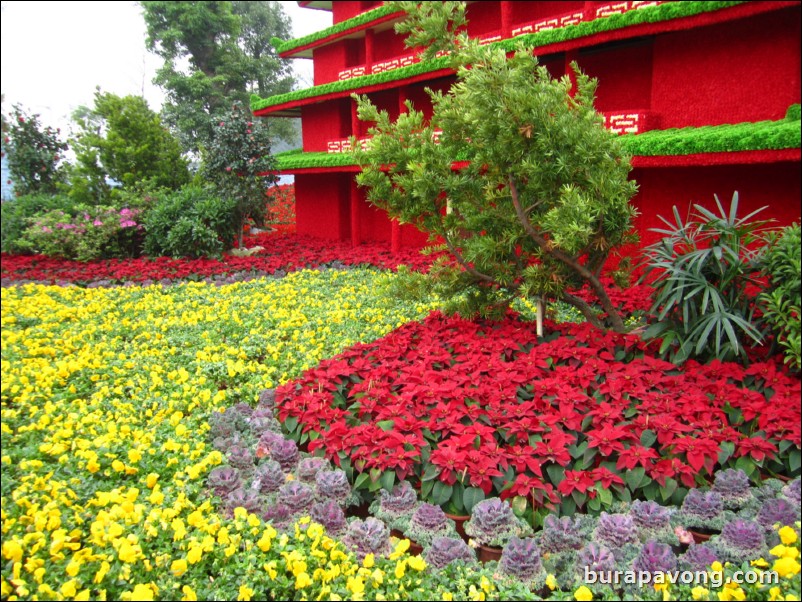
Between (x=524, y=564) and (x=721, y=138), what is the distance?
4.51 metres

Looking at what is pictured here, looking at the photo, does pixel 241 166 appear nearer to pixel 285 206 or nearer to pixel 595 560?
pixel 285 206

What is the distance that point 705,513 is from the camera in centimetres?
279

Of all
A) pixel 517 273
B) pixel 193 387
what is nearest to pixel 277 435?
pixel 193 387

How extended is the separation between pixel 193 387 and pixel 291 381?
0.70m

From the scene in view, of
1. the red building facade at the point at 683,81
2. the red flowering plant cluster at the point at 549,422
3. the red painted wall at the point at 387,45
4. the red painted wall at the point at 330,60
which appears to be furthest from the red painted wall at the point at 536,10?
the red flowering plant cluster at the point at 549,422

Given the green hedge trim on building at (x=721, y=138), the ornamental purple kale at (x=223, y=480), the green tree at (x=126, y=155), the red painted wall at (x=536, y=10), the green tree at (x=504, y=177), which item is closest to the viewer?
the ornamental purple kale at (x=223, y=480)

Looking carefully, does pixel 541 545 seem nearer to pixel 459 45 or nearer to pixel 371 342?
pixel 371 342

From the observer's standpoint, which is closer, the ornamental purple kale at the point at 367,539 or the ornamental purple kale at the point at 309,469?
the ornamental purple kale at the point at 367,539

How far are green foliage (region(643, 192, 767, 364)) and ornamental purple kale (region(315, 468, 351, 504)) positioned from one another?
2360mm

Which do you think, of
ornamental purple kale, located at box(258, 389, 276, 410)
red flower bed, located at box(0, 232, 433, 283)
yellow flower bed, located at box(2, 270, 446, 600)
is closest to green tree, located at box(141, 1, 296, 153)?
yellow flower bed, located at box(2, 270, 446, 600)

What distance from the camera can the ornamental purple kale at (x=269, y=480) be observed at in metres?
3.09

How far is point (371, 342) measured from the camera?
5227 mm

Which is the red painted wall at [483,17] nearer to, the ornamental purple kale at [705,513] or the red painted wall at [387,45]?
the red painted wall at [387,45]
